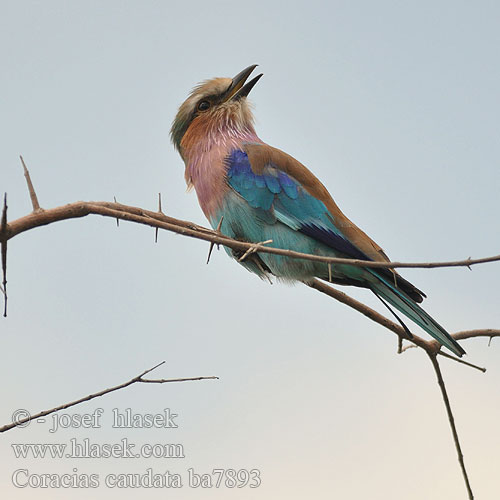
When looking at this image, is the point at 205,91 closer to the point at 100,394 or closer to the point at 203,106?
the point at 203,106

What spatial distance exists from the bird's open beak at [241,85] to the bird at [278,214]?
2 cm

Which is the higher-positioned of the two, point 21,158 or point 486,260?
point 21,158

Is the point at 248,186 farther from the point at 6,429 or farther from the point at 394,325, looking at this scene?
the point at 6,429

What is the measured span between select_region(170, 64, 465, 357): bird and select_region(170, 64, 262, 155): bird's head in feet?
0.06

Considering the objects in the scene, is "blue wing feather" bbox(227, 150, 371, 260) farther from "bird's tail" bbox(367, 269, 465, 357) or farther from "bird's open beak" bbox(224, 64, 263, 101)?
"bird's open beak" bbox(224, 64, 263, 101)

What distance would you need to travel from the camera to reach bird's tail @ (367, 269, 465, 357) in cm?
419

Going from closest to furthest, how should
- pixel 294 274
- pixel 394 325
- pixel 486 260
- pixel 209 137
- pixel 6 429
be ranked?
pixel 486 260 → pixel 6 429 → pixel 394 325 → pixel 294 274 → pixel 209 137

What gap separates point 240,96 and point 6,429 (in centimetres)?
329

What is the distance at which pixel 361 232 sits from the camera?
16.3 feet

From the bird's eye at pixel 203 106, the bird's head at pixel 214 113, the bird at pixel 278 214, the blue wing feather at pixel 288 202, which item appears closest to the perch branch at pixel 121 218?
the bird at pixel 278 214

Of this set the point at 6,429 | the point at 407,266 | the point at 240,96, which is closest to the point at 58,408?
the point at 6,429

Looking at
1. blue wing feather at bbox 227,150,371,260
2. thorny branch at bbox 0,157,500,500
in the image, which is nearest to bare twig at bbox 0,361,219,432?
thorny branch at bbox 0,157,500,500

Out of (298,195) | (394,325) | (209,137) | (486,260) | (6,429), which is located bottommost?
(6,429)

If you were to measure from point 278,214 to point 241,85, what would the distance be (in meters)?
1.27
